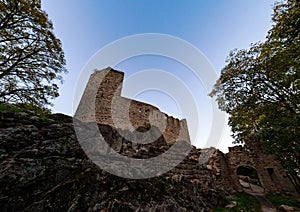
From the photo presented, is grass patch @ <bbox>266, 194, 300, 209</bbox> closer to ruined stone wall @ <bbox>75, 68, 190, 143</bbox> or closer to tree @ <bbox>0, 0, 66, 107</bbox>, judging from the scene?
ruined stone wall @ <bbox>75, 68, 190, 143</bbox>

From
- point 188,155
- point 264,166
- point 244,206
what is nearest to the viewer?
point 244,206

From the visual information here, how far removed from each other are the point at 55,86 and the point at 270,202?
583 inches

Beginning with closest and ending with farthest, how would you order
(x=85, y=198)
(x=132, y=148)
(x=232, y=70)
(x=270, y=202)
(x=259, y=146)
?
(x=85, y=198)
(x=132, y=148)
(x=270, y=202)
(x=232, y=70)
(x=259, y=146)

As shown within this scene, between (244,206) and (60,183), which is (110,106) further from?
(244,206)

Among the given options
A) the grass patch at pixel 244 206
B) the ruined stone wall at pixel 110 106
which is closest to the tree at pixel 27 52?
the ruined stone wall at pixel 110 106

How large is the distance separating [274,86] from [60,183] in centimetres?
1130

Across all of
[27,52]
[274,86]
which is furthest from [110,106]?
[274,86]

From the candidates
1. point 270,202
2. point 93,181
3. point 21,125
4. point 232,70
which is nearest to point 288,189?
point 270,202

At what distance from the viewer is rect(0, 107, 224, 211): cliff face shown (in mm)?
2781

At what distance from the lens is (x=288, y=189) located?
1041cm

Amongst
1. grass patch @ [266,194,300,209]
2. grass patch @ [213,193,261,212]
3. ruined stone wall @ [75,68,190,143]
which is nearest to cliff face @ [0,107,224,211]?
grass patch @ [213,193,261,212]

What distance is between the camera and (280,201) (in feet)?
29.7

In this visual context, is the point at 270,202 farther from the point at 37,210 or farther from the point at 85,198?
the point at 37,210

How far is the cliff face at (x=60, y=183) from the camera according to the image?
2.78m
